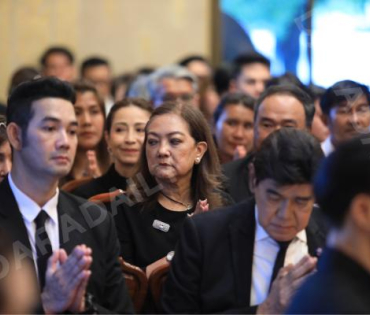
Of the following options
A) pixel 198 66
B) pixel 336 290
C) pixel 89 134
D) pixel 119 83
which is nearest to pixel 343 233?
pixel 336 290

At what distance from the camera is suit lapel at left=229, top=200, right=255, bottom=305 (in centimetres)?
370

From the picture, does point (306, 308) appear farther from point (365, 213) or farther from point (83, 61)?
point (83, 61)

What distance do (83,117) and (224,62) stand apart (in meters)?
4.94

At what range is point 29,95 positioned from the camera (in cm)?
Answer: 384

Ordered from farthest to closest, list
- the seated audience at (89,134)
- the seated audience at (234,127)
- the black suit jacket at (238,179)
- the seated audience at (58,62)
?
1. the seated audience at (58,62)
2. the seated audience at (234,127)
3. the seated audience at (89,134)
4. the black suit jacket at (238,179)

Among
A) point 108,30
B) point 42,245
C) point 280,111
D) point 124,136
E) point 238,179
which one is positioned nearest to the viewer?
point 42,245

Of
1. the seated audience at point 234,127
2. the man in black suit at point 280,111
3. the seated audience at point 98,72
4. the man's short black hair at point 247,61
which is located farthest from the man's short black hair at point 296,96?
the seated audience at point 98,72

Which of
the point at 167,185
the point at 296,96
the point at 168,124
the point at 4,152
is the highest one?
the point at 296,96

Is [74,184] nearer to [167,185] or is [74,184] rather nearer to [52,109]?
[167,185]

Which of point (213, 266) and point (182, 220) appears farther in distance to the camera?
point (182, 220)

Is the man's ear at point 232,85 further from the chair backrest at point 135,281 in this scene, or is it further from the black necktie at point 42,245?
the black necktie at point 42,245

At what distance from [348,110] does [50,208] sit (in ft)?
7.76

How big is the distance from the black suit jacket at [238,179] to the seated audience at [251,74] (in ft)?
9.15

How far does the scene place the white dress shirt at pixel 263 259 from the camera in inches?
147
